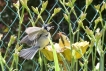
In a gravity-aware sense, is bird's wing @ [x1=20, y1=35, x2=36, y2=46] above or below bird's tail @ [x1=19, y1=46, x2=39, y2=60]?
above

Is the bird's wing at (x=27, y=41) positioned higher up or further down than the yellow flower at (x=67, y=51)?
higher up

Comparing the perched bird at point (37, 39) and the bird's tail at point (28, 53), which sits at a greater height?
the perched bird at point (37, 39)

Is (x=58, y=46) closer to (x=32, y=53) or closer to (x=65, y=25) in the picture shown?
(x=32, y=53)

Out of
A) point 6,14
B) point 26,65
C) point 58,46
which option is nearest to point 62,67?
point 58,46

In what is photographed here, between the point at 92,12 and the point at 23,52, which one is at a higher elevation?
the point at 92,12

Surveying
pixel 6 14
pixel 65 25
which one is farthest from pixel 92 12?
pixel 6 14

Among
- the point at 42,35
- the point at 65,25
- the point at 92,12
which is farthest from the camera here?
the point at 92,12

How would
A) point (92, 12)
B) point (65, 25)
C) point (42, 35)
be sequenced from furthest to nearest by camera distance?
point (92, 12), point (65, 25), point (42, 35)

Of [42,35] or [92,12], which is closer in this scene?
[42,35]

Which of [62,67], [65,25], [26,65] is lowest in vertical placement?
[62,67]

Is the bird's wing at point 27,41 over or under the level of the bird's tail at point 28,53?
over

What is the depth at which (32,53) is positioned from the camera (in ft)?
2.91

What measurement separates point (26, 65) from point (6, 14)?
1.77ft

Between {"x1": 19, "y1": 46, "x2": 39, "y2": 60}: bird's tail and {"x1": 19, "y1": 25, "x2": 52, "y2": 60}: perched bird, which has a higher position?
{"x1": 19, "y1": 25, "x2": 52, "y2": 60}: perched bird
